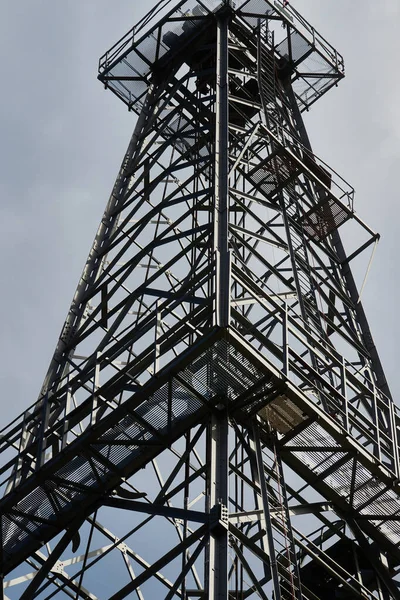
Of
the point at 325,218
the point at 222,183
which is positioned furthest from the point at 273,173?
the point at 222,183

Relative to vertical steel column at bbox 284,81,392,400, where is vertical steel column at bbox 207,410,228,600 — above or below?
below

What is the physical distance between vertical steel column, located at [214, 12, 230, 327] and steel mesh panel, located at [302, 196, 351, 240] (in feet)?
14.0

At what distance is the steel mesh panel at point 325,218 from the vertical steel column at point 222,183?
14.0 ft

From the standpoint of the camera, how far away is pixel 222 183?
80.0 feet

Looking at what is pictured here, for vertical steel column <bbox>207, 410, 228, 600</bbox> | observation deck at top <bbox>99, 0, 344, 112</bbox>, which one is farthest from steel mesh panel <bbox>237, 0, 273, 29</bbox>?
vertical steel column <bbox>207, 410, 228, 600</bbox>

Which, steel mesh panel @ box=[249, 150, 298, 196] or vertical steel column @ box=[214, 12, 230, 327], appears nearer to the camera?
vertical steel column @ box=[214, 12, 230, 327]

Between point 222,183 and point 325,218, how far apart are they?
22.1 feet

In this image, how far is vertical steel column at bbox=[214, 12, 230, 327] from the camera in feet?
66.0

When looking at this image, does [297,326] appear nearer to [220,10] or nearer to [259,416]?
[259,416]

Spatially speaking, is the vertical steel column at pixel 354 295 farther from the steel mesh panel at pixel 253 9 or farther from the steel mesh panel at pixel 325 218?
the steel mesh panel at pixel 253 9

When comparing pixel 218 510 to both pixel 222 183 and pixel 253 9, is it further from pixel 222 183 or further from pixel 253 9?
pixel 253 9

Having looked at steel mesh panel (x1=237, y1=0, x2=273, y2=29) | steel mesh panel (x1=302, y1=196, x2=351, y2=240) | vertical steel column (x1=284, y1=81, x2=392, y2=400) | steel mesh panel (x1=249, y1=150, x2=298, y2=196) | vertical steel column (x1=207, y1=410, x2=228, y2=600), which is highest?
steel mesh panel (x1=237, y1=0, x2=273, y2=29)

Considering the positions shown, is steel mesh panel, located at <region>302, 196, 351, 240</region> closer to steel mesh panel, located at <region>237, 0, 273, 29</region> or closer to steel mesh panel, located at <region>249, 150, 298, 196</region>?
steel mesh panel, located at <region>249, 150, 298, 196</region>

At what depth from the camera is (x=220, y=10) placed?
109 ft
